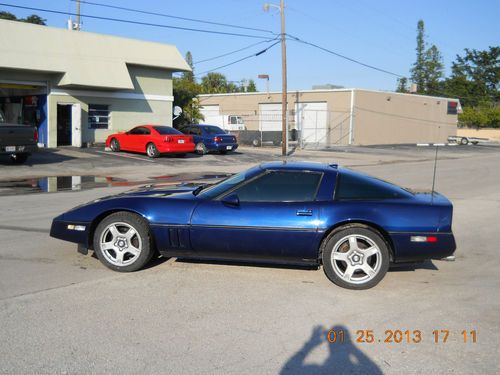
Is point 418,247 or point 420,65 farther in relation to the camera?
point 420,65

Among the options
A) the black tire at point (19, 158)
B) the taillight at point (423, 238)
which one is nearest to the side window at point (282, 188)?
the taillight at point (423, 238)

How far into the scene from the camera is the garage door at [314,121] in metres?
41.8

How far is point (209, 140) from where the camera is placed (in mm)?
25359

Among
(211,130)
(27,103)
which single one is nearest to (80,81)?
(27,103)

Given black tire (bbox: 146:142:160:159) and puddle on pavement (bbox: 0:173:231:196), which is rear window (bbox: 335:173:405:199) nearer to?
puddle on pavement (bbox: 0:173:231:196)

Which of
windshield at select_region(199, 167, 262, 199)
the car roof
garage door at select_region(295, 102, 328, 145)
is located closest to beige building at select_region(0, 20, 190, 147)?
garage door at select_region(295, 102, 328, 145)

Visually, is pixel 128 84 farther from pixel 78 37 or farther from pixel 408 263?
pixel 408 263

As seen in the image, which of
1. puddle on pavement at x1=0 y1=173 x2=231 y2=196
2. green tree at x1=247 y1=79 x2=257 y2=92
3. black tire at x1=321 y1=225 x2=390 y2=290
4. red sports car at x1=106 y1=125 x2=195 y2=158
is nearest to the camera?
black tire at x1=321 y1=225 x2=390 y2=290

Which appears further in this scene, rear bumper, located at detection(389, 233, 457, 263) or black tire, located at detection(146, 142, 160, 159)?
black tire, located at detection(146, 142, 160, 159)

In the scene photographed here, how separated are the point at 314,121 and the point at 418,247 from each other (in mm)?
38355

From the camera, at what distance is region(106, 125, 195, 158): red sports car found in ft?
73.0

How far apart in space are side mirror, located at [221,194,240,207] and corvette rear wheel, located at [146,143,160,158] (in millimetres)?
17561

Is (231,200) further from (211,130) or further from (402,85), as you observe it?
(402,85)
